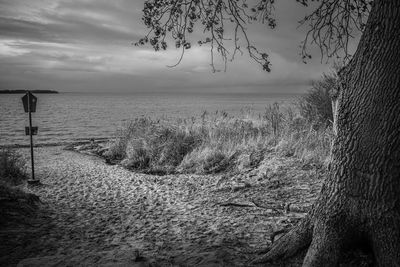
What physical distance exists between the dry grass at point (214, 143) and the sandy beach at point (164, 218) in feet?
2.22

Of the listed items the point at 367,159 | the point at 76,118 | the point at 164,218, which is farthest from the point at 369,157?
the point at 76,118

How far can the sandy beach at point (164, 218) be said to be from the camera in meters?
4.17

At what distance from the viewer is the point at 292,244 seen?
3.44m

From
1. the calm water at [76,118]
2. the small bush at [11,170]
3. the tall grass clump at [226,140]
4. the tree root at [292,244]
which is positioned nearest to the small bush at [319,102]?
the tall grass clump at [226,140]

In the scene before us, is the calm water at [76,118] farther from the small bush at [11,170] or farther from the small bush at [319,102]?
the small bush at [11,170]

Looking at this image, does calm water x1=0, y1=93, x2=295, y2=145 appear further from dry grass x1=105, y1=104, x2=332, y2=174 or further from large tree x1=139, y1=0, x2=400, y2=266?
large tree x1=139, y1=0, x2=400, y2=266

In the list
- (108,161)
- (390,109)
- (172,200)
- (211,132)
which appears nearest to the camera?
(390,109)

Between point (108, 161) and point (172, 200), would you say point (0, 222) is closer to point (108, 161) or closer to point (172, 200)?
point (172, 200)

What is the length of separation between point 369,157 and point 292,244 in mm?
1242

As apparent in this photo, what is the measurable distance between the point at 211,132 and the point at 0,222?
7711mm

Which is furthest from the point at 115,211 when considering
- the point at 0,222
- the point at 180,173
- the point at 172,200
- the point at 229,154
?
the point at 229,154

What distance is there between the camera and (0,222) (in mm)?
5191

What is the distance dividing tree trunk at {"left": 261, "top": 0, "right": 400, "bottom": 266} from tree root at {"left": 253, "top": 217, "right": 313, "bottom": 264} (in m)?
0.22

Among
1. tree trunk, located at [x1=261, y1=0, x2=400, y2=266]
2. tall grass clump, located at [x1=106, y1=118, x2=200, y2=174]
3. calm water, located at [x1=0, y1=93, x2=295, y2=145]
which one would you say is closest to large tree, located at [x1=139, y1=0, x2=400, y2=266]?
tree trunk, located at [x1=261, y1=0, x2=400, y2=266]
